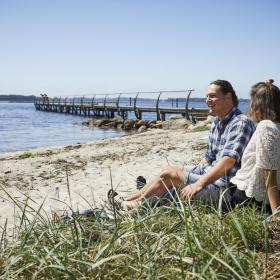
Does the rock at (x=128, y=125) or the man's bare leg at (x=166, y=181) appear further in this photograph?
the rock at (x=128, y=125)

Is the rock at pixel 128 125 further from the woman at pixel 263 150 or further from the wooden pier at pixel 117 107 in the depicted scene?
the woman at pixel 263 150

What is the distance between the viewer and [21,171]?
8.15m

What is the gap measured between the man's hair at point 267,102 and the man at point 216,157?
0.42m

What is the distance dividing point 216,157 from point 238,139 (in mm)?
491

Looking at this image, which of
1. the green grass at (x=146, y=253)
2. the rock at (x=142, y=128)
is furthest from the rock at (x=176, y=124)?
the green grass at (x=146, y=253)

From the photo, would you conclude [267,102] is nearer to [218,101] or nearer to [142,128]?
[218,101]

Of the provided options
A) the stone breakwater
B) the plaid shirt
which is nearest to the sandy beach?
the plaid shirt

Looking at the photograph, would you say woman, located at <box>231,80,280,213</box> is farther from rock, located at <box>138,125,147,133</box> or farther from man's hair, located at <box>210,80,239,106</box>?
rock, located at <box>138,125,147,133</box>

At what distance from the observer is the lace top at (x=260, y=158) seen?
313 centimetres

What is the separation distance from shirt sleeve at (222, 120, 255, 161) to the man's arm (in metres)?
0.06

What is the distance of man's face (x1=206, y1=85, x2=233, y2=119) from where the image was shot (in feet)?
12.9

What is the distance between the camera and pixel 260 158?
315cm

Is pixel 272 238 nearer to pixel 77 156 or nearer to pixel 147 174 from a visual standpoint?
pixel 147 174

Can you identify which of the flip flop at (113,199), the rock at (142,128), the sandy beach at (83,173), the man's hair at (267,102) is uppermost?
the man's hair at (267,102)
